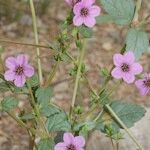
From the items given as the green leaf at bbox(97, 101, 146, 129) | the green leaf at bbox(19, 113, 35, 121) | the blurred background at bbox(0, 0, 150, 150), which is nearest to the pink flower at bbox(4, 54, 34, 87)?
the green leaf at bbox(19, 113, 35, 121)

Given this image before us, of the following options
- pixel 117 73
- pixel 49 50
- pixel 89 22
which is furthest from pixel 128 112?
pixel 49 50

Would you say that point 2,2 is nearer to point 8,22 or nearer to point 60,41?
point 8,22

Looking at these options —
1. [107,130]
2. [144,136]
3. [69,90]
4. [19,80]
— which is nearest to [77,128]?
[107,130]

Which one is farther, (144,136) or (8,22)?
(8,22)

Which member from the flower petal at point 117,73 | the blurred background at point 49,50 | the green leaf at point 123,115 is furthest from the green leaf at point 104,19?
the blurred background at point 49,50

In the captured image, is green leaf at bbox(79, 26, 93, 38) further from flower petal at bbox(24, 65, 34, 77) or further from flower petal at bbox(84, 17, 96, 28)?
flower petal at bbox(24, 65, 34, 77)

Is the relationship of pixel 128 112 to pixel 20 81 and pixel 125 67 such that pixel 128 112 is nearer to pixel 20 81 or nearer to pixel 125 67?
pixel 125 67
